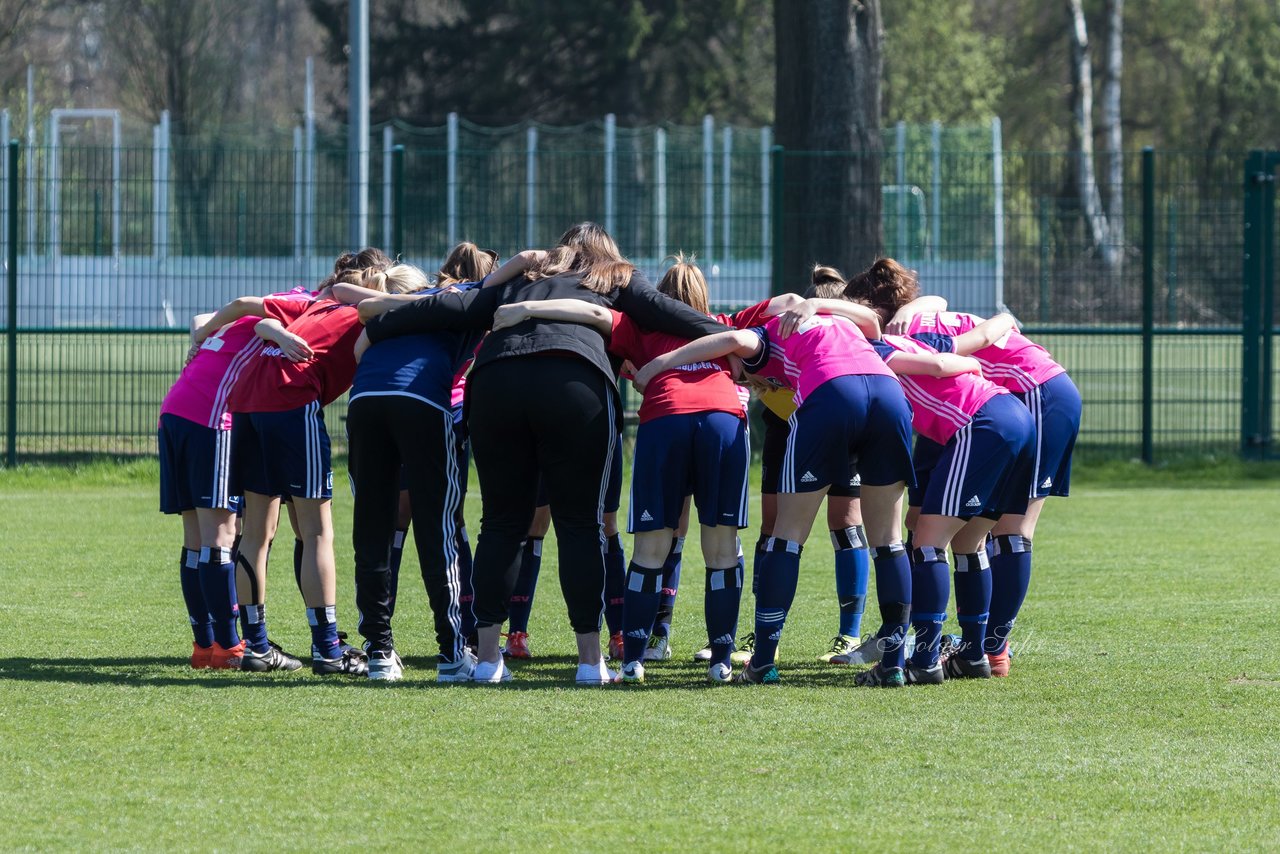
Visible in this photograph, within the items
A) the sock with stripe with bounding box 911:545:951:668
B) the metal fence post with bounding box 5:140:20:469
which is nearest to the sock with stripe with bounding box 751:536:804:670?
the sock with stripe with bounding box 911:545:951:668

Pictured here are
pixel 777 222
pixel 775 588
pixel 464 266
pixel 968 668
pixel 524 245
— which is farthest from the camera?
pixel 524 245

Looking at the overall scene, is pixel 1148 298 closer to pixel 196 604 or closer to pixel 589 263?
pixel 589 263

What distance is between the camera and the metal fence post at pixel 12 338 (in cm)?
1422

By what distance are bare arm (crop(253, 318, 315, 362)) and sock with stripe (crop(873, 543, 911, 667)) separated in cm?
242

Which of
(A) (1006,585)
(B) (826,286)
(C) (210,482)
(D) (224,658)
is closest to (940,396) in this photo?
(B) (826,286)

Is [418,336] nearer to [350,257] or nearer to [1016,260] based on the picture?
[350,257]

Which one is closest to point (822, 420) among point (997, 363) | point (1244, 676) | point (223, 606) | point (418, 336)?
point (997, 363)

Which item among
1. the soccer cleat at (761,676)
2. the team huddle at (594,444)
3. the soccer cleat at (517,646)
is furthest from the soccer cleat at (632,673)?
the soccer cleat at (517,646)

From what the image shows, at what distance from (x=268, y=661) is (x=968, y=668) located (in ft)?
9.54

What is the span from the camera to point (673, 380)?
257 inches

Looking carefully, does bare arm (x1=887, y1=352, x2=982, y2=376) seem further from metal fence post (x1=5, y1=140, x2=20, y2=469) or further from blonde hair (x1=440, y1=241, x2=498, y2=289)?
metal fence post (x1=5, y1=140, x2=20, y2=469)

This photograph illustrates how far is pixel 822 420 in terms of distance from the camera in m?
6.33

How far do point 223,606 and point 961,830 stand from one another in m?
3.53

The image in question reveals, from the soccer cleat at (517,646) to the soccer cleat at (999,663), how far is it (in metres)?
2.03
